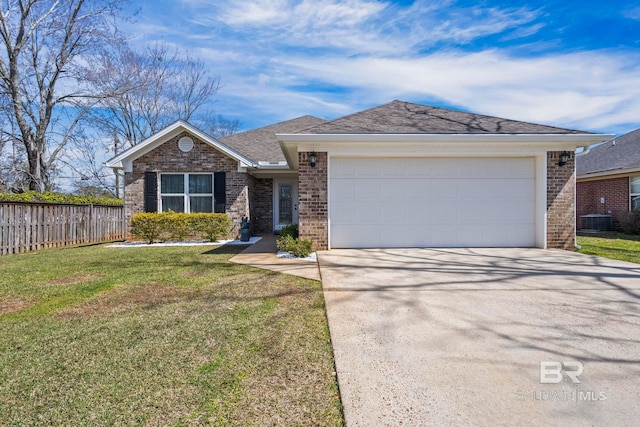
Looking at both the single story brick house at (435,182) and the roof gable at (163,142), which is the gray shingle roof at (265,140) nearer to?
the roof gable at (163,142)

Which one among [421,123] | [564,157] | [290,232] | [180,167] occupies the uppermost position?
[421,123]

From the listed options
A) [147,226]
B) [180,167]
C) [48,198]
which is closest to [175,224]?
[147,226]

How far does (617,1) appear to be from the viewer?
913 centimetres

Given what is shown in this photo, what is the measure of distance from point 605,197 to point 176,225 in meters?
17.8

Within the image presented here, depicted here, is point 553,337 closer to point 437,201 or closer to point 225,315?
point 225,315

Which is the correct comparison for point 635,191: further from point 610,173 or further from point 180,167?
point 180,167

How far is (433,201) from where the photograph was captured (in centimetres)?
850

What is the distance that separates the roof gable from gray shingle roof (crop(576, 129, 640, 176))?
1484 cm

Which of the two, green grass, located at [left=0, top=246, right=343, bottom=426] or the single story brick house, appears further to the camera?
the single story brick house

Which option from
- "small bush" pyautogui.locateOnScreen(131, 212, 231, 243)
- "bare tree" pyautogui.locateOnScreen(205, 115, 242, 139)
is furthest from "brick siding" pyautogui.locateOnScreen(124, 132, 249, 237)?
"bare tree" pyautogui.locateOnScreen(205, 115, 242, 139)

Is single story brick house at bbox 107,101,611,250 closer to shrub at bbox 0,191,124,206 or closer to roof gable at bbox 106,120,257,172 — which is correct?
roof gable at bbox 106,120,257,172

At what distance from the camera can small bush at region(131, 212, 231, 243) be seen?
11164 mm

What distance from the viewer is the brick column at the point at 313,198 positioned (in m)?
8.27

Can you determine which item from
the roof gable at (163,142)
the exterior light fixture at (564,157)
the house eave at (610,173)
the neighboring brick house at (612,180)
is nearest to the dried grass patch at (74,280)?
the roof gable at (163,142)
